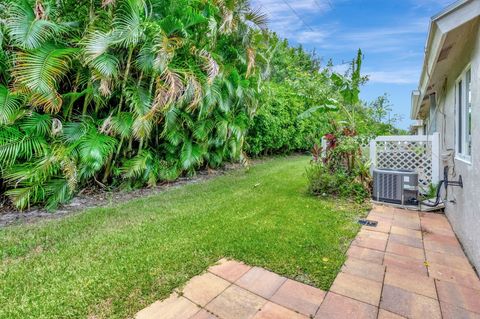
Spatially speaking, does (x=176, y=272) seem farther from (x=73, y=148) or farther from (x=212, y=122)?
(x=212, y=122)

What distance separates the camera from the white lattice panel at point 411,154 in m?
5.41

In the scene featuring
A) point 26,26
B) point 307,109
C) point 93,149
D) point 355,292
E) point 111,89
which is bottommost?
point 355,292

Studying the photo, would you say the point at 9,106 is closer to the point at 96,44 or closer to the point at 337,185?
the point at 96,44

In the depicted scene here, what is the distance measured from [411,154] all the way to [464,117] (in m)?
2.24

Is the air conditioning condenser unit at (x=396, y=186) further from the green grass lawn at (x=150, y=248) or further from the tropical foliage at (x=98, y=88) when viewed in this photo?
the tropical foliage at (x=98, y=88)

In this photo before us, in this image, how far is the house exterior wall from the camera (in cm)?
270

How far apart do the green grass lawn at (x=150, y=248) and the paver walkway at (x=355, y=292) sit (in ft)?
0.50

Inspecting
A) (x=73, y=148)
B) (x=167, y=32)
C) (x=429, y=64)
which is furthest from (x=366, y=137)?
(x=73, y=148)

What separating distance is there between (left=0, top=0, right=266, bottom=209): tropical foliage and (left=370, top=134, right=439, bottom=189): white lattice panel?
13.5 feet

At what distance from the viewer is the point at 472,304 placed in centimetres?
217

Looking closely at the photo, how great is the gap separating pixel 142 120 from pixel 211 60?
1.96 meters

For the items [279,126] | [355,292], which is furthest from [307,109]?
[355,292]

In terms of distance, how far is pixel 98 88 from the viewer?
476 centimetres

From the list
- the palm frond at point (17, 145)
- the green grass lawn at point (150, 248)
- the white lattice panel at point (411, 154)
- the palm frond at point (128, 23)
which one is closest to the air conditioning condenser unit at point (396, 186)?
the green grass lawn at point (150, 248)
